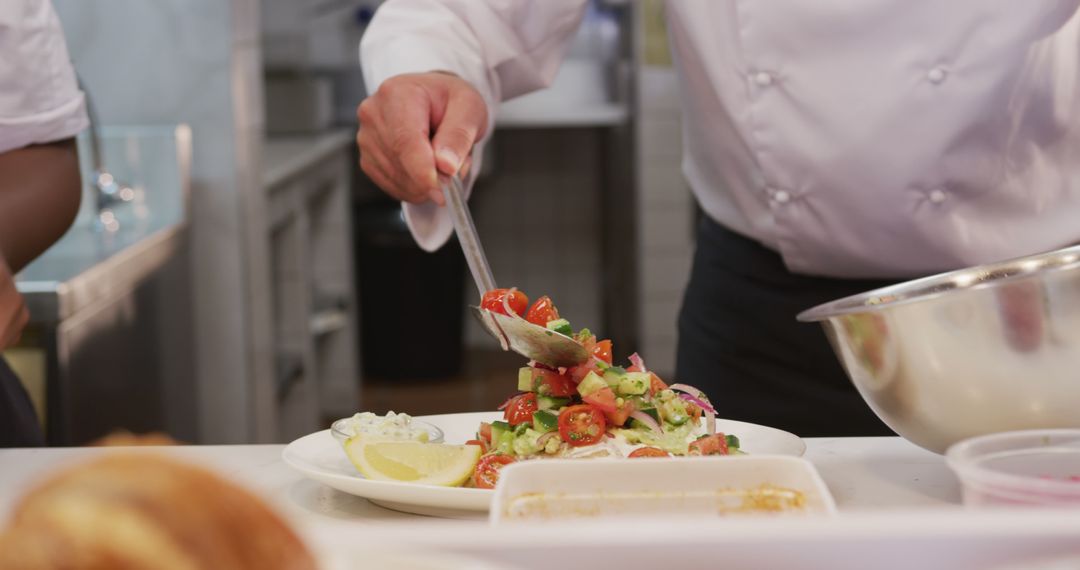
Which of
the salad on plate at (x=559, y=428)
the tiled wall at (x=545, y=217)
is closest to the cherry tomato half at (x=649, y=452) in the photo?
the salad on plate at (x=559, y=428)

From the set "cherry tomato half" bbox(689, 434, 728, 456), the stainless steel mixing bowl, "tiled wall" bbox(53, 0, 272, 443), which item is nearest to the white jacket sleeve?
"cherry tomato half" bbox(689, 434, 728, 456)

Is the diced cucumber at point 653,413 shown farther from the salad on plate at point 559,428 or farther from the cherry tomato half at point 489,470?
the cherry tomato half at point 489,470

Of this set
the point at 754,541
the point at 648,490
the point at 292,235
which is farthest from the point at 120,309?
the point at 754,541

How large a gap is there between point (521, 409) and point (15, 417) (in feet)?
2.45

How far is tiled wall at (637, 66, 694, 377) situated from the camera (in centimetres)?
469

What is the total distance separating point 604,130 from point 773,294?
4299mm

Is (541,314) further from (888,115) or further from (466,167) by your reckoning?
(888,115)

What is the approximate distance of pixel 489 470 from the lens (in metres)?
0.91

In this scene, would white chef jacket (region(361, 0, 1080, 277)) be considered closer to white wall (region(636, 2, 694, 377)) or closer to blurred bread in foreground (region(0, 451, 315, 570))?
blurred bread in foreground (region(0, 451, 315, 570))

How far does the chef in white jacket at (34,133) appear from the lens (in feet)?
5.17

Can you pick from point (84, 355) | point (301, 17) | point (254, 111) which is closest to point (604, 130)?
point (301, 17)

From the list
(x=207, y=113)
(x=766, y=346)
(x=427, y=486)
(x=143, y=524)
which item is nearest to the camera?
(x=143, y=524)

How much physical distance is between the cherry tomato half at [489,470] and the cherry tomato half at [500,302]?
4.9 inches

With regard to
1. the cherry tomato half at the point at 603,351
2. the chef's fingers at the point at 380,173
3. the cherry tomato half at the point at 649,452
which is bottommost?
the cherry tomato half at the point at 649,452
